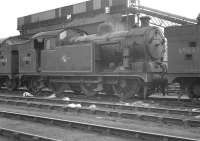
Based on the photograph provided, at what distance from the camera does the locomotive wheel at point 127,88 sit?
39.4ft

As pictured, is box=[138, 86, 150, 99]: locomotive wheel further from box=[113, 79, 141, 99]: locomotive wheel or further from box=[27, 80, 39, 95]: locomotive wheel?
box=[27, 80, 39, 95]: locomotive wheel

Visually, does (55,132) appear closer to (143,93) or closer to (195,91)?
(195,91)

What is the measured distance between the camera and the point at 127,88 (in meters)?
12.4

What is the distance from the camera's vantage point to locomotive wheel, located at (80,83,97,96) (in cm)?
1340

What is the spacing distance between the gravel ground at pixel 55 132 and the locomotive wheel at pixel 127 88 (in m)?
5.24

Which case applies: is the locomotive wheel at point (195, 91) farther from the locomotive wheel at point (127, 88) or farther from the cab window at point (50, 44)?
the cab window at point (50, 44)

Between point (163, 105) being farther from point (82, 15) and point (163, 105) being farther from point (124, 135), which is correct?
point (82, 15)

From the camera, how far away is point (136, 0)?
32.2 metres

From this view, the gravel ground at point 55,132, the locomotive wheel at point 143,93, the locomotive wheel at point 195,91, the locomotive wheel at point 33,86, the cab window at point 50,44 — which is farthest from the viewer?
the locomotive wheel at point 33,86

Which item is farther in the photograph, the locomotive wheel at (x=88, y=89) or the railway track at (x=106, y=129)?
the locomotive wheel at (x=88, y=89)

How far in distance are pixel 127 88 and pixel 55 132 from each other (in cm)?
617

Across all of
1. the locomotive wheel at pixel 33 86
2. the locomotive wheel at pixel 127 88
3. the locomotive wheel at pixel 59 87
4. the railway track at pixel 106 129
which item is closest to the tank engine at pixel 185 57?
the locomotive wheel at pixel 127 88

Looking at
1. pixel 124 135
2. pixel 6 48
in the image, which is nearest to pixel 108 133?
pixel 124 135

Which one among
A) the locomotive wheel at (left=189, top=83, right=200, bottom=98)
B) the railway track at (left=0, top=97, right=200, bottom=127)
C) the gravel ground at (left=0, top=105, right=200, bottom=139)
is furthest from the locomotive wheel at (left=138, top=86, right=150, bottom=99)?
the gravel ground at (left=0, top=105, right=200, bottom=139)
